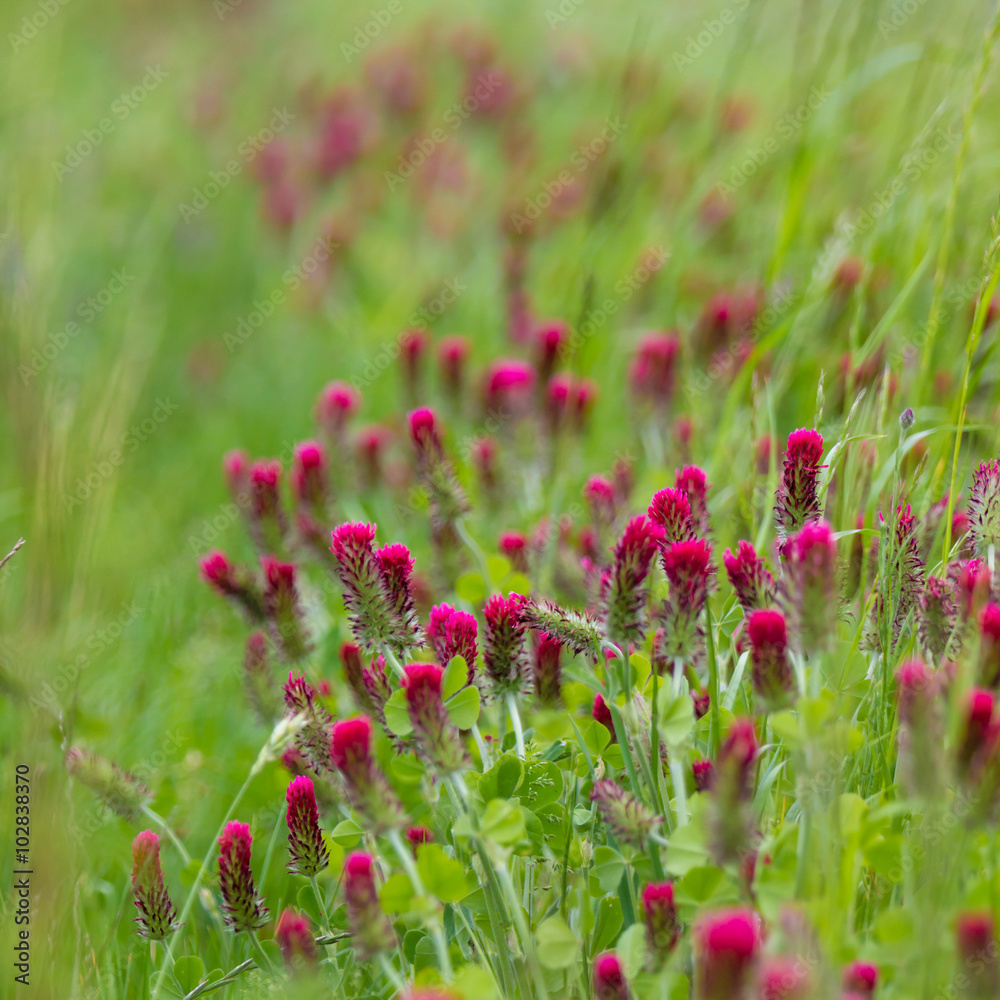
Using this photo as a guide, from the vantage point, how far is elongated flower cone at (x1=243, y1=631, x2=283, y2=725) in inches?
72.2

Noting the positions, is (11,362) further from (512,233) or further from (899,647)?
(512,233)

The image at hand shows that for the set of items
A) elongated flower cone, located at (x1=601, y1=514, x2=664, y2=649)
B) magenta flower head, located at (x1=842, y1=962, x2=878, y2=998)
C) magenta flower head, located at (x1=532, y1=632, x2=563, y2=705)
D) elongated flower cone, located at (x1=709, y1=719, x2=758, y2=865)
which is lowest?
magenta flower head, located at (x1=842, y1=962, x2=878, y2=998)

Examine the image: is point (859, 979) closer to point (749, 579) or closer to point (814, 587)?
point (814, 587)

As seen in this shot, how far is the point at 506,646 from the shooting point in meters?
1.34

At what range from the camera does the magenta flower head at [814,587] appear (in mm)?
1026

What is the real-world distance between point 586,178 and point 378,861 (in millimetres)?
3537

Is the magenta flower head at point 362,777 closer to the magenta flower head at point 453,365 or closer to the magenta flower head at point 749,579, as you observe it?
the magenta flower head at point 749,579

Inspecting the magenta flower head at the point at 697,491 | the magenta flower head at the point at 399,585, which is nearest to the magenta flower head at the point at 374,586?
the magenta flower head at the point at 399,585

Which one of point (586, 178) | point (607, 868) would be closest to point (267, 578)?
point (607, 868)

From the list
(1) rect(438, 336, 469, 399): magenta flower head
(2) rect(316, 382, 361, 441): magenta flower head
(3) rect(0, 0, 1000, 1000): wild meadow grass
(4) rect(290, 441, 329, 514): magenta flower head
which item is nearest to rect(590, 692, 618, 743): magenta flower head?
(3) rect(0, 0, 1000, 1000): wild meadow grass

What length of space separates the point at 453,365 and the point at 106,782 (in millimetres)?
1516

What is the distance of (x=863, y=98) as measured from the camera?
423 cm

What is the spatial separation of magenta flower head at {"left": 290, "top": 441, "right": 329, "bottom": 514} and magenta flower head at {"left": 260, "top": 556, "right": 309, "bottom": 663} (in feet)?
1.22

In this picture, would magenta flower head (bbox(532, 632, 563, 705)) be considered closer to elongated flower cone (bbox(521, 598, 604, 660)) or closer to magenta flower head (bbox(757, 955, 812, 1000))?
elongated flower cone (bbox(521, 598, 604, 660))
